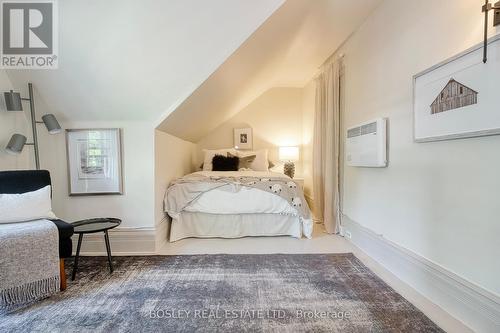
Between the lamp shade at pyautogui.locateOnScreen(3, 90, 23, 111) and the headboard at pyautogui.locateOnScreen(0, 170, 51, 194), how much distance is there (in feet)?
1.95

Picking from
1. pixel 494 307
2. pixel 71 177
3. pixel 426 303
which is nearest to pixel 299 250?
pixel 426 303

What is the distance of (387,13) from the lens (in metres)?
2.31

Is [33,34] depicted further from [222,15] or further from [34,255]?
[34,255]

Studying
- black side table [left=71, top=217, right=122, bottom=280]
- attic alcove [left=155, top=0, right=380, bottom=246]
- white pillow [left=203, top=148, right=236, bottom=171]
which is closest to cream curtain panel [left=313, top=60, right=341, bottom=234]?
attic alcove [left=155, top=0, right=380, bottom=246]

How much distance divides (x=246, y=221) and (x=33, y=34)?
105 inches

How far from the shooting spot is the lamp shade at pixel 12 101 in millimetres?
2328

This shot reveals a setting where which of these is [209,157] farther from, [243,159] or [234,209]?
[234,209]

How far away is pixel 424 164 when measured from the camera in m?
1.86

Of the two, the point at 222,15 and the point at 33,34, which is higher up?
the point at 222,15

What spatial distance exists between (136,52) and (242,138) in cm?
308

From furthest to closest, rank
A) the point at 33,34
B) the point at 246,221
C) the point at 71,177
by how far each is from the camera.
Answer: the point at 246,221
the point at 71,177
the point at 33,34

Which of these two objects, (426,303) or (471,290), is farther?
(426,303)

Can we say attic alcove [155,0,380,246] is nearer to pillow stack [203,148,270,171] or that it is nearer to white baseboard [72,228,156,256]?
white baseboard [72,228,156,256]

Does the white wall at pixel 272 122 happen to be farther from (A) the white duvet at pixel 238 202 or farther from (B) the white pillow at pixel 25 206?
(B) the white pillow at pixel 25 206
